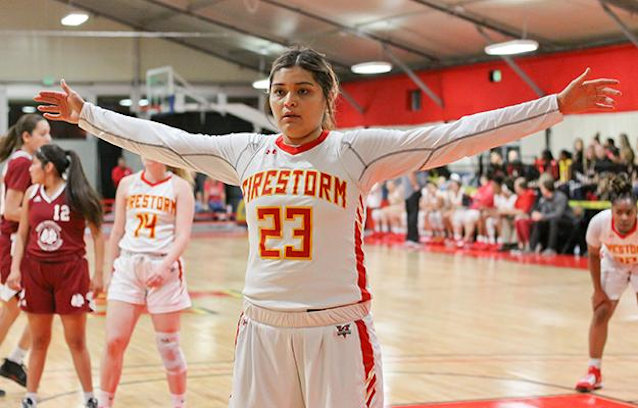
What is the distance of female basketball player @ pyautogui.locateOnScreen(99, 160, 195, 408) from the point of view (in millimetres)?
5500

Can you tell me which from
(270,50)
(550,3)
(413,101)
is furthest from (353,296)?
(413,101)

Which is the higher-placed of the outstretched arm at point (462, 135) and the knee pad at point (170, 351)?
the outstretched arm at point (462, 135)

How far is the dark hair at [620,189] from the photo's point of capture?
671 cm

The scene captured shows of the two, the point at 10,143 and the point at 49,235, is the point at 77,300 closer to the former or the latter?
the point at 49,235

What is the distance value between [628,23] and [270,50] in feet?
30.0

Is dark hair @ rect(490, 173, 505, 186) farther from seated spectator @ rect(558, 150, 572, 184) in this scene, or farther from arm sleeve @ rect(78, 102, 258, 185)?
arm sleeve @ rect(78, 102, 258, 185)

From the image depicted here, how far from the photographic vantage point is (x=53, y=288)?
223 inches

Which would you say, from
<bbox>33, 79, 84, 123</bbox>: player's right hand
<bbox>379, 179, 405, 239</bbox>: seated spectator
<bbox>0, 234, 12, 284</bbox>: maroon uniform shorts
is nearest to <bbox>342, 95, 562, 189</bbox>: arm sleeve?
<bbox>33, 79, 84, 123</bbox>: player's right hand

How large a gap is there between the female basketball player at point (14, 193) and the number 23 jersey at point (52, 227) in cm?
57

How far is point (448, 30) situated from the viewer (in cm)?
2147

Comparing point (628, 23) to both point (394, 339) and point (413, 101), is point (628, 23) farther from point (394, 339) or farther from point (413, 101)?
point (394, 339)

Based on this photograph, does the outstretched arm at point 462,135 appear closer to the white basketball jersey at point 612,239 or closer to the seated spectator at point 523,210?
the white basketball jersey at point 612,239

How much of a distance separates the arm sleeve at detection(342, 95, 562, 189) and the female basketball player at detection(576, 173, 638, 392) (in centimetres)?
393

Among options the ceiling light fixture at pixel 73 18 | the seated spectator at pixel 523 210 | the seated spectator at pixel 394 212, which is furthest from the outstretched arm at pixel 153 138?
the seated spectator at pixel 394 212
